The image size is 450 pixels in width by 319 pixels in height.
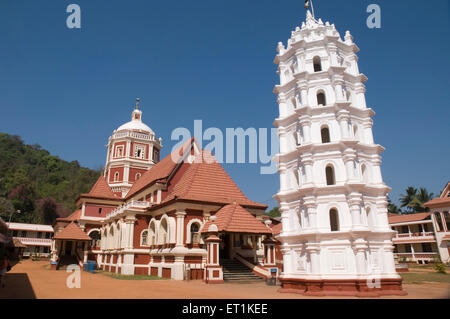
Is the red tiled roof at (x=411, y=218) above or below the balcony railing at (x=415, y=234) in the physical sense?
above

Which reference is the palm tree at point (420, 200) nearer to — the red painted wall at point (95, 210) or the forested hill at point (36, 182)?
the red painted wall at point (95, 210)

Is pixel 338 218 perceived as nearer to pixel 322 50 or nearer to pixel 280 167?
pixel 280 167

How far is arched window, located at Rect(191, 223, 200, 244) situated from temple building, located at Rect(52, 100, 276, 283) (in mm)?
73

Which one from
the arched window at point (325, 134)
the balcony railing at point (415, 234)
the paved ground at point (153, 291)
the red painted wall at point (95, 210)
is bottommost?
the paved ground at point (153, 291)

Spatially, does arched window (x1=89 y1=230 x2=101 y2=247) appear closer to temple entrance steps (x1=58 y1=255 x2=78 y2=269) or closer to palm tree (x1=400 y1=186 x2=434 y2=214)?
temple entrance steps (x1=58 y1=255 x2=78 y2=269)

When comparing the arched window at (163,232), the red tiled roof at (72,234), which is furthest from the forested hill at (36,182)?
the arched window at (163,232)

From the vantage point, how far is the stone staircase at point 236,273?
1986 centimetres

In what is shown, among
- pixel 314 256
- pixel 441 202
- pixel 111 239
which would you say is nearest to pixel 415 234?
pixel 441 202

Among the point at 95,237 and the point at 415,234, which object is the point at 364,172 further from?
the point at 415,234

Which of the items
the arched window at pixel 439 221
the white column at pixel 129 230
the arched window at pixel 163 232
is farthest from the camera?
the arched window at pixel 439 221

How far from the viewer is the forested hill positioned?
66.5m

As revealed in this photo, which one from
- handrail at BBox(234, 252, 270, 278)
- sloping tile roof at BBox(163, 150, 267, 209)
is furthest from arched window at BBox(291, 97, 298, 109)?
handrail at BBox(234, 252, 270, 278)

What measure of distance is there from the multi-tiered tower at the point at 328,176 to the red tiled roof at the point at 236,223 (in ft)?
16.6
